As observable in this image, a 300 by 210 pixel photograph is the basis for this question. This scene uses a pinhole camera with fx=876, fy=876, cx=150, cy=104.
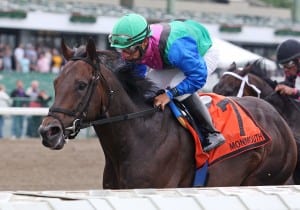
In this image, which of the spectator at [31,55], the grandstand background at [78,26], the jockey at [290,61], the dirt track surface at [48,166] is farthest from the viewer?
the grandstand background at [78,26]

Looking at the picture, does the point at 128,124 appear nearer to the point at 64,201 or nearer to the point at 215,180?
the point at 215,180

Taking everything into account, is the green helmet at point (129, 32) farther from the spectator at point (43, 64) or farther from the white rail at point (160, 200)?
the spectator at point (43, 64)

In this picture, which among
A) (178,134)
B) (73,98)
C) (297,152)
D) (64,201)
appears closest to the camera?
(64,201)

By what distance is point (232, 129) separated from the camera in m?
6.20

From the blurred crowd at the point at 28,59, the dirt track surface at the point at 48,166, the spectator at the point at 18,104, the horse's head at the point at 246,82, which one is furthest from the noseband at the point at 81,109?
the blurred crowd at the point at 28,59

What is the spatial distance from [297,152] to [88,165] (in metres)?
4.77

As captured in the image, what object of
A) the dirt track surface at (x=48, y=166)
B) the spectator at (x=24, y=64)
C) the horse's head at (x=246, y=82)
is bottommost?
the spectator at (x=24, y=64)

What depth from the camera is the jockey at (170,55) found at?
5.66 meters

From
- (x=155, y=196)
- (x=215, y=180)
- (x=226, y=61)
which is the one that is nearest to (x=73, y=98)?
(x=215, y=180)

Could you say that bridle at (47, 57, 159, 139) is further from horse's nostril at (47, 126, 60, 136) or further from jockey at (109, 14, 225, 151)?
jockey at (109, 14, 225, 151)

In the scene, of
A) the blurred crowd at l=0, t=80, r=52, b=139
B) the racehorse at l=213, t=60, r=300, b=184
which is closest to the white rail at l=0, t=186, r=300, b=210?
the racehorse at l=213, t=60, r=300, b=184

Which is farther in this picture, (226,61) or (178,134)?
(226,61)

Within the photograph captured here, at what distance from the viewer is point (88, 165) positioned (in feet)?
37.5

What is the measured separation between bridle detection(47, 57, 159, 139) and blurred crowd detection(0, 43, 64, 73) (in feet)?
40.4
